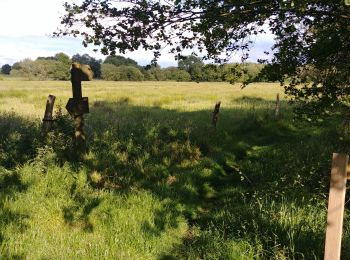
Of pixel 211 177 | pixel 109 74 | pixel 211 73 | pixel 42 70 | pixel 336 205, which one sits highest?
pixel 42 70

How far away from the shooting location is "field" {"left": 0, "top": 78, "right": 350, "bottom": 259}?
16.8ft

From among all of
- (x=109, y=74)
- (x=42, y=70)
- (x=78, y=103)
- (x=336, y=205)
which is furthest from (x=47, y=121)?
(x=42, y=70)

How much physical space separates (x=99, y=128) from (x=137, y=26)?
682 cm

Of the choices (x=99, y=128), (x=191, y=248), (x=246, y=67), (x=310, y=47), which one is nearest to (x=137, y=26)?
(x=246, y=67)

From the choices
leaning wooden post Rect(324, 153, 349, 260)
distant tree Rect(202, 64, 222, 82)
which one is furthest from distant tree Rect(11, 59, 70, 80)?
leaning wooden post Rect(324, 153, 349, 260)

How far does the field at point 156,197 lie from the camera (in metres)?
5.11

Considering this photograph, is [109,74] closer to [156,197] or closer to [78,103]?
[78,103]

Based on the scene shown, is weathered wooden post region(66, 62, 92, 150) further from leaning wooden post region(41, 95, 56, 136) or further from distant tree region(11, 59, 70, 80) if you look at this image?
distant tree region(11, 59, 70, 80)

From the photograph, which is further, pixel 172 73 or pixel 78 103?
pixel 172 73

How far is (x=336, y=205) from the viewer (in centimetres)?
357

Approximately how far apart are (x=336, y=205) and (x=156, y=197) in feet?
13.3

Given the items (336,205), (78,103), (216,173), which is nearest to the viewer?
(336,205)

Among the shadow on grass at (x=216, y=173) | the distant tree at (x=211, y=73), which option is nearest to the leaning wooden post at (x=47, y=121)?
the shadow on grass at (x=216, y=173)

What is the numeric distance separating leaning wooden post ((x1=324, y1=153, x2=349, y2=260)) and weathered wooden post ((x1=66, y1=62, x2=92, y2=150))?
6624 millimetres
